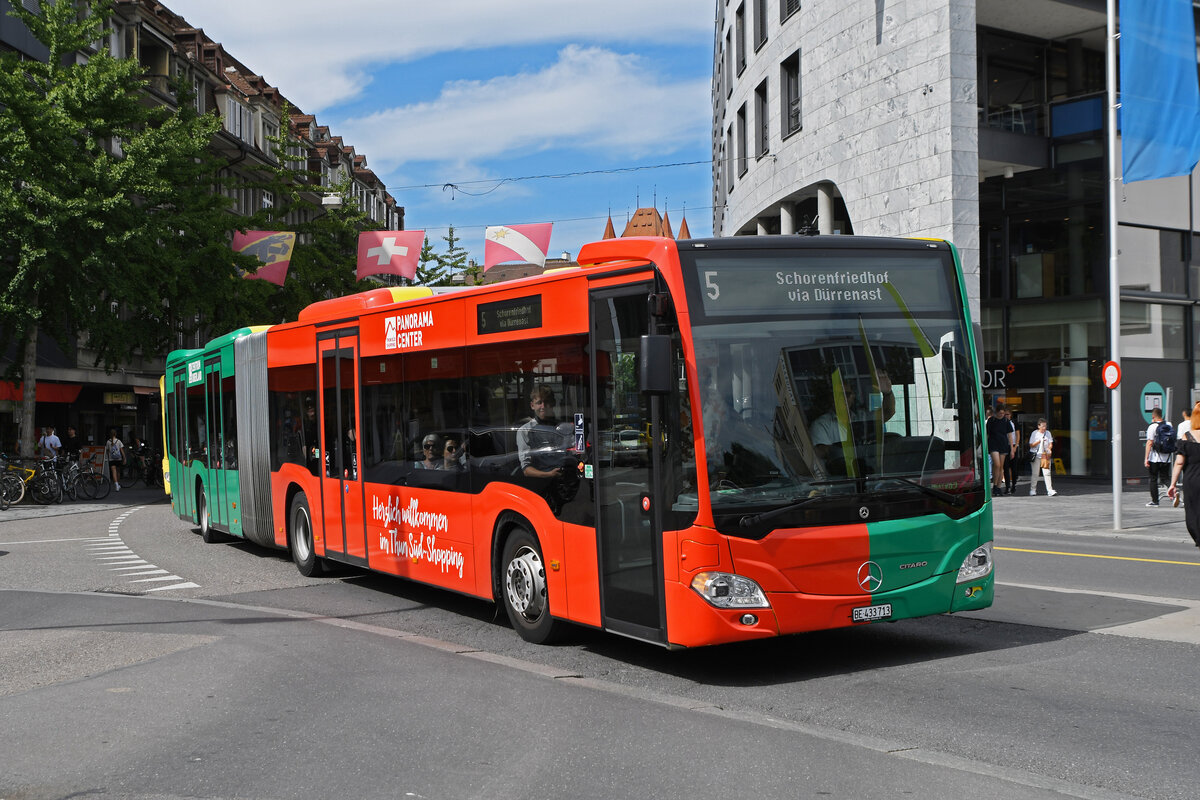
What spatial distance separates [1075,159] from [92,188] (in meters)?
22.0

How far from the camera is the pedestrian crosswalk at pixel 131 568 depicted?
1327cm

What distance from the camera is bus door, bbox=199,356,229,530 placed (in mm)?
17281

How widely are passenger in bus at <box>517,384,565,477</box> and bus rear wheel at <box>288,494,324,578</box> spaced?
529 centimetres

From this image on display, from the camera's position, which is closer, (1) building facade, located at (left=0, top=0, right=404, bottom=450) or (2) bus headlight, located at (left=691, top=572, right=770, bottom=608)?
(2) bus headlight, located at (left=691, top=572, right=770, bottom=608)

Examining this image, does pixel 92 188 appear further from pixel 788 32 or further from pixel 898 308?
pixel 898 308

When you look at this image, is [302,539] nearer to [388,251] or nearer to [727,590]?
[727,590]

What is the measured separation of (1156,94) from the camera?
1980cm

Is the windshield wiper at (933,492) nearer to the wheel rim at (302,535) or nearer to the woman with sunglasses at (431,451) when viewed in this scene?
the woman with sunglasses at (431,451)

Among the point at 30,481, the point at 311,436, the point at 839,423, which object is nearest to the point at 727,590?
the point at 839,423

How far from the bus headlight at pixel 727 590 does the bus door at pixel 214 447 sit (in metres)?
11.4

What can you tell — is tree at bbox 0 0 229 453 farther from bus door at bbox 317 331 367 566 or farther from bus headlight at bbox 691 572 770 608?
bus headlight at bbox 691 572 770 608

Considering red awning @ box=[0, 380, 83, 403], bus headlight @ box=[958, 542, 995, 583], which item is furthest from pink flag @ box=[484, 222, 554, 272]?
red awning @ box=[0, 380, 83, 403]

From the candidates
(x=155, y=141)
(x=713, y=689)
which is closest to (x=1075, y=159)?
(x=155, y=141)

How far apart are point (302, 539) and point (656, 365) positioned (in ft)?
25.7
